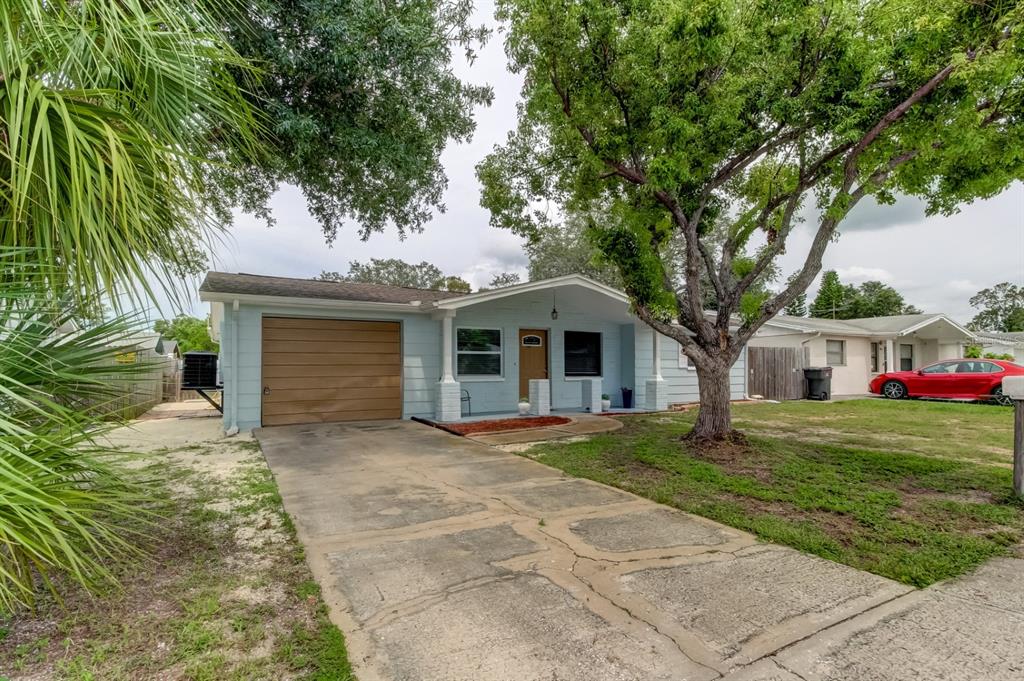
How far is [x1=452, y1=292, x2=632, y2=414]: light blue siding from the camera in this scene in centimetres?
1098

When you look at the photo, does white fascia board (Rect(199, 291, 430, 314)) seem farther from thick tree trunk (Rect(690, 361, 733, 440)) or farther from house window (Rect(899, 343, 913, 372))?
house window (Rect(899, 343, 913, 372))

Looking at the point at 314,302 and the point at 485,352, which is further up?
the point at 314,302

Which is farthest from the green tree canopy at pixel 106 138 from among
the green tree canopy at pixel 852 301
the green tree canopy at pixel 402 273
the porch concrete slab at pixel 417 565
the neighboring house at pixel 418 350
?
the green tree canopy at pixel 852 301

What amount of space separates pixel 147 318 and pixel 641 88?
6063 millimetres

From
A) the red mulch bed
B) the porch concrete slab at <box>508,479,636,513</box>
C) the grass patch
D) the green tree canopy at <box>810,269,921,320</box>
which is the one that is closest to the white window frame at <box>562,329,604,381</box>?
the red mulch bed

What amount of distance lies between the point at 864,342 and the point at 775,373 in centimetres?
654

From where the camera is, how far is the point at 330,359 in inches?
383

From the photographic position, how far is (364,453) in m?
6.82

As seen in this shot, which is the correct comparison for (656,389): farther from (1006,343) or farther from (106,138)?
(1006,343)

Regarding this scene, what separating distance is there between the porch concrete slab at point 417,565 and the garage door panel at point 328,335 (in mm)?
6751

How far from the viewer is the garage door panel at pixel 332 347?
9.20m

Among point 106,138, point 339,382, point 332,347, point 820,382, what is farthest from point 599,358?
point 106,138

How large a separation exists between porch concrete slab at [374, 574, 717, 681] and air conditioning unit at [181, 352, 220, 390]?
9.21 m

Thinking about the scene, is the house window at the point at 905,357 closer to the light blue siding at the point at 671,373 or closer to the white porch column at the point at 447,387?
the light blue siding at the point at 671,373
